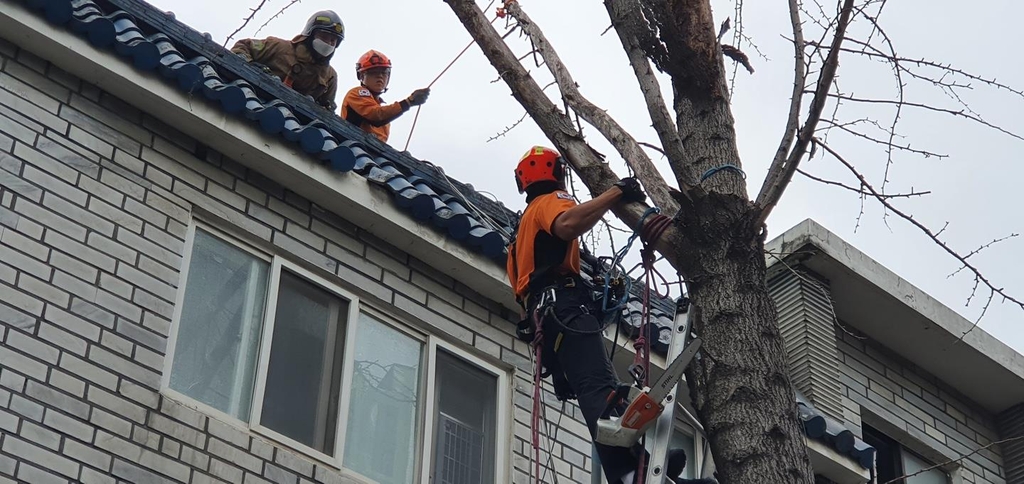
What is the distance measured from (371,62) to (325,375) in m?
5.19

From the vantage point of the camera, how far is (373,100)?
41.8 ft

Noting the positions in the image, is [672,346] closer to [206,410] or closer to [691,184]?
[691,184]

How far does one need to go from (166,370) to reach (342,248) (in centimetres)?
161

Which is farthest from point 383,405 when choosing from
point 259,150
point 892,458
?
point 892,458

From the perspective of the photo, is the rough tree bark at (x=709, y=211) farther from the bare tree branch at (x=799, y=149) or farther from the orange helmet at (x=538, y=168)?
the orange helmet at (x=538, y=168)

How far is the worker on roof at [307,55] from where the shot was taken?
11984 mm

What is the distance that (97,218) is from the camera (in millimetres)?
7824

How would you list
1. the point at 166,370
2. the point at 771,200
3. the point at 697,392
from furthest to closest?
the point at 166,370 < the point at 771,200 < the point at 697,392

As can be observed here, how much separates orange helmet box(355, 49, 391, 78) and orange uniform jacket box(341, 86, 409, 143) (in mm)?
310

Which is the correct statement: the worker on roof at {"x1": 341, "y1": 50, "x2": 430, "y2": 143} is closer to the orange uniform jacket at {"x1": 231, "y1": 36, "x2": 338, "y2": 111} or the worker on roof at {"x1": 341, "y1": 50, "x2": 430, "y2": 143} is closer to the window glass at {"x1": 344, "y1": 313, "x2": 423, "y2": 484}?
the orange uniform jacket at {"x1": 231, "y1": 36, "x2": 338, "y2": 111}

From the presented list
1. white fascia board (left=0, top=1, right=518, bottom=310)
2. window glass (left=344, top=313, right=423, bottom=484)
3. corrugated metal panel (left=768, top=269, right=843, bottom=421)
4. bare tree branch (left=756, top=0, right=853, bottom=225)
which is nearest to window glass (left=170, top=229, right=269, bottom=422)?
white fascia board (left=0, top=1, right=518, bottom=310)

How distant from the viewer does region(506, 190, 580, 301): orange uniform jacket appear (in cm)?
746

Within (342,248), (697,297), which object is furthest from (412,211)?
(697,297)

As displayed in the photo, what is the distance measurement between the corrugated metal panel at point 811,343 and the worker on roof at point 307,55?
404 centimetres
